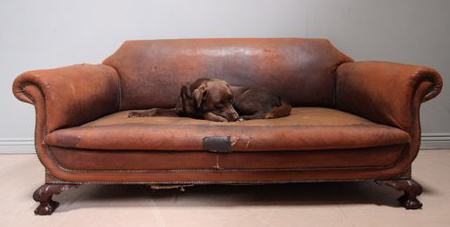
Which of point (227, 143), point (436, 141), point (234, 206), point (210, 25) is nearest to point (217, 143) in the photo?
point (227, 143)

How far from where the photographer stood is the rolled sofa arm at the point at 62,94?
1906 mm

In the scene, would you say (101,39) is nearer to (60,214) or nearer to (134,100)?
(134,100)

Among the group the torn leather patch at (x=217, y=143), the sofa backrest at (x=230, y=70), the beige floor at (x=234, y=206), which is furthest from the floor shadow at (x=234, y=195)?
the sofa backrest at (x=230, y=70)

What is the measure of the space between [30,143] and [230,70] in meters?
1.92

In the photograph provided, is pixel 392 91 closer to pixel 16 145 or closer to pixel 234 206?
pixel 234 206

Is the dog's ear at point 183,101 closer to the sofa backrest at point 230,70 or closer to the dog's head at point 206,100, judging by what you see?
the dog's head at point 206,100

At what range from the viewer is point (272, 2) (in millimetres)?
3088

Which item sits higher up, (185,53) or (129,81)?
(185,53)

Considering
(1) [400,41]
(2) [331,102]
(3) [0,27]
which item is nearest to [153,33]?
(3) [0,27]

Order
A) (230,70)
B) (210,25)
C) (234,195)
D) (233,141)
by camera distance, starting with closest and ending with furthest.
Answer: (233,141)
(234,195)
(230,70)
(210,25)

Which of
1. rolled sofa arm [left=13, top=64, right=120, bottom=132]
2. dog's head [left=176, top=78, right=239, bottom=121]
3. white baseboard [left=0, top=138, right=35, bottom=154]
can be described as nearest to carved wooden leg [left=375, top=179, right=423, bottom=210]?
dog's head [left=176, top=78, right=239, bottom=121]

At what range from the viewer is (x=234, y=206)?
205 centimetres

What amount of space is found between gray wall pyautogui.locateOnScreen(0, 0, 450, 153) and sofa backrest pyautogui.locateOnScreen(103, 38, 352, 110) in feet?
1.44

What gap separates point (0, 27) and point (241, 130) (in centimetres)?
245
